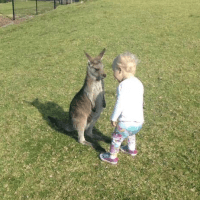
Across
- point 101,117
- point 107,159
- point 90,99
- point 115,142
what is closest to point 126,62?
point 90,99

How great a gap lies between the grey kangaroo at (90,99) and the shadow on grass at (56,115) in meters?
0.30

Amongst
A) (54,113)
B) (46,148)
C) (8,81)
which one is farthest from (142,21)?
(46,148)

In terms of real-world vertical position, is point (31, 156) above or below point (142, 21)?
below

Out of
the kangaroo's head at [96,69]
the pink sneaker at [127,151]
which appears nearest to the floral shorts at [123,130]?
the pink sneaker at [127,151]

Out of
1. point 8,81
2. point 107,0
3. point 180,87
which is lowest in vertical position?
point 8,81

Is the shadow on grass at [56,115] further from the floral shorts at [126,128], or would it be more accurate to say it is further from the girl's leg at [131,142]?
the floral shorts at [126,128]

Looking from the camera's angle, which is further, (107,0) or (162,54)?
(107,0)

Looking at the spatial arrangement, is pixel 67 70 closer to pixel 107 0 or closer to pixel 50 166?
pixel 50 166

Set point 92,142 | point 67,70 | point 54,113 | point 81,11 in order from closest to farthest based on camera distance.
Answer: point 92,142 < point 54,113 < point 67,70 < point 81,11

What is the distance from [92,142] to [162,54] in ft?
23.2

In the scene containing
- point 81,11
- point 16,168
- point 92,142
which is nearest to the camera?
point 16,168

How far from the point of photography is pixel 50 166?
14.9 ft

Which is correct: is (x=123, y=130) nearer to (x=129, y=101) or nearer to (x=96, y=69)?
(x=129, y=101)

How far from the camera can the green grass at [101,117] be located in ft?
13.5
